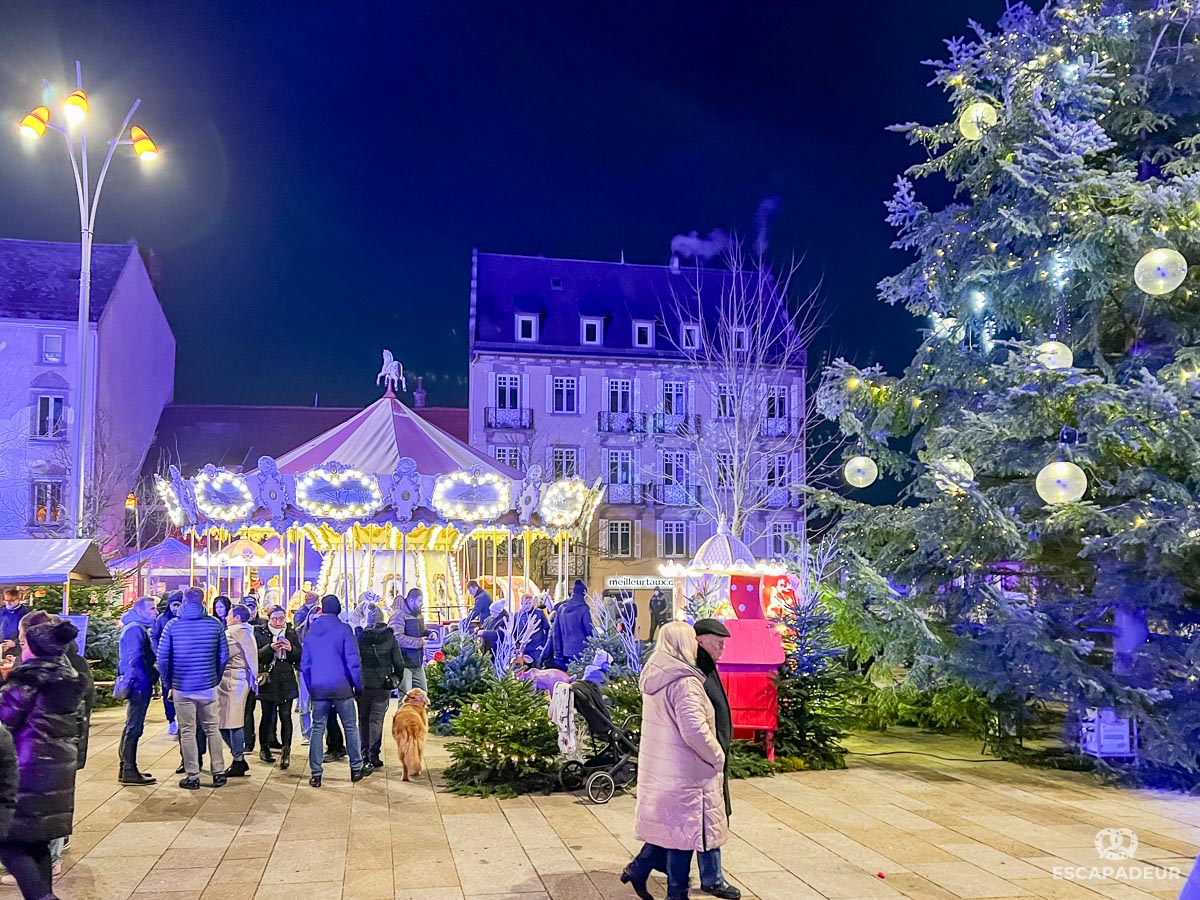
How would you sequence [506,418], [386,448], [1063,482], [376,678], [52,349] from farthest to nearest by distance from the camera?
[506,418] → [52,349] → [386,448] → [376,678] → [1063,482]

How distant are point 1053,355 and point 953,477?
144 cm

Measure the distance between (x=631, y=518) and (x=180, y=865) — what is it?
32.6 metres

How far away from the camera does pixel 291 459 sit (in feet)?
69.3

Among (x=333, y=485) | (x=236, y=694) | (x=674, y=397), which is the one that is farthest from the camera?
(x=674, y=397)

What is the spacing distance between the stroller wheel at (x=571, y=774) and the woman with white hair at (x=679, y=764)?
334 centimetres

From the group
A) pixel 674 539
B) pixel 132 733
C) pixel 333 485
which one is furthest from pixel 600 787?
pixel 674 539

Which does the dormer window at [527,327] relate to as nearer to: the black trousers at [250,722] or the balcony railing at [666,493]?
the balcony railing at [666,493]

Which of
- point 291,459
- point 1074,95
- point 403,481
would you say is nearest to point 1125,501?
point 1074,95

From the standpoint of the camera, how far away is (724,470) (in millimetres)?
31297

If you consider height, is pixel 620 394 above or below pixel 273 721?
above

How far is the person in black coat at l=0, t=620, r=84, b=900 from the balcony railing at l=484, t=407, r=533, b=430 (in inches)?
1270

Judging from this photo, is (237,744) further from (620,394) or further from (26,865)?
(620,394)

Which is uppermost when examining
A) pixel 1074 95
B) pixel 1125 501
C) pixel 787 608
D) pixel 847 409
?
pixel 1074 95

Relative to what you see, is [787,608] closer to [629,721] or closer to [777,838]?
[629,721]
